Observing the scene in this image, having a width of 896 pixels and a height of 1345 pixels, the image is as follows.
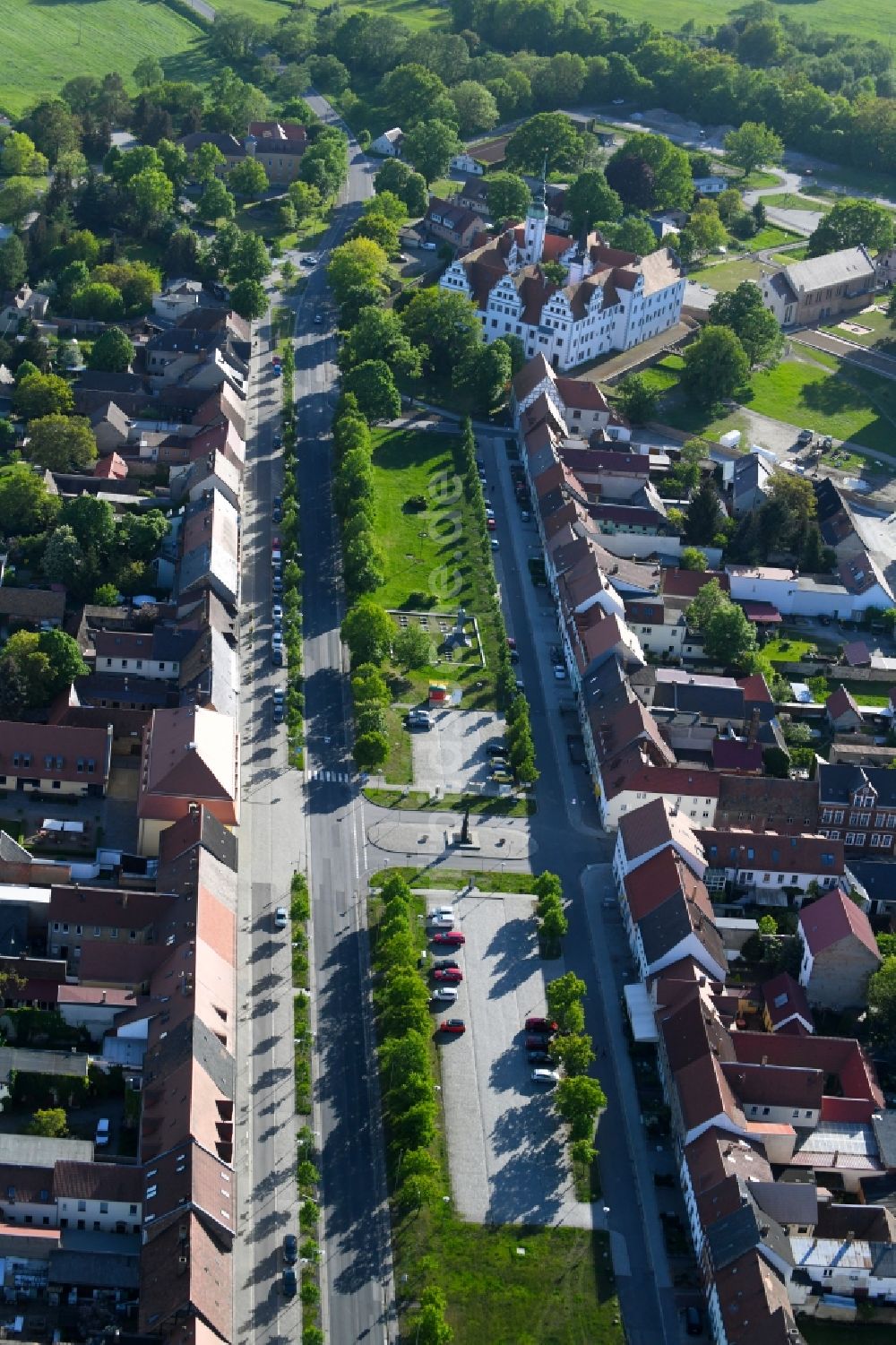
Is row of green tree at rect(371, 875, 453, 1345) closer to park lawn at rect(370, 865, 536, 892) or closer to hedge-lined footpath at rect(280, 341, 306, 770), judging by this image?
park lawn at rect(370, 865, 536, 892)

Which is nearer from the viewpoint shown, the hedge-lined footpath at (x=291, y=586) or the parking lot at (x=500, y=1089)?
the parking lot at (x=500, y=1089)

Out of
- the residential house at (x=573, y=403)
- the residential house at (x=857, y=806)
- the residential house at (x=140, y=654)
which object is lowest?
the residential house at (x=857, y=806)

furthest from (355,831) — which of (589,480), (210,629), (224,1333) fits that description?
(589,480)

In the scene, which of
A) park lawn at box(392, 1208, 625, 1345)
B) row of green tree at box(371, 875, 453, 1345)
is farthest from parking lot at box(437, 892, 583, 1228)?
row of green tree at box(371, 875, 453, 1345)

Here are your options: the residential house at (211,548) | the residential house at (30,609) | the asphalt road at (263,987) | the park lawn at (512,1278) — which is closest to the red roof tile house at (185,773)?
the asphalt road at (263,987)

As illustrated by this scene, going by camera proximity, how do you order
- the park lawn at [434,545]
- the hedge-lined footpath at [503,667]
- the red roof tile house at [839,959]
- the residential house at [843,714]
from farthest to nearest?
the park lawn at [434,545]
the residential house at [843,714]
the hedge-lined footpath at [503,667]
the red roof tile house at [839,959]

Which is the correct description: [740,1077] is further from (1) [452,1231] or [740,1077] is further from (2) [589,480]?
(2) [589,480]

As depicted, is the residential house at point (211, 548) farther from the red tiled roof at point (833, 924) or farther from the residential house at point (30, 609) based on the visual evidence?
the red tiled roof at point (833, 924)

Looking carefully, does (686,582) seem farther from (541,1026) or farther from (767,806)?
(541,1026)
